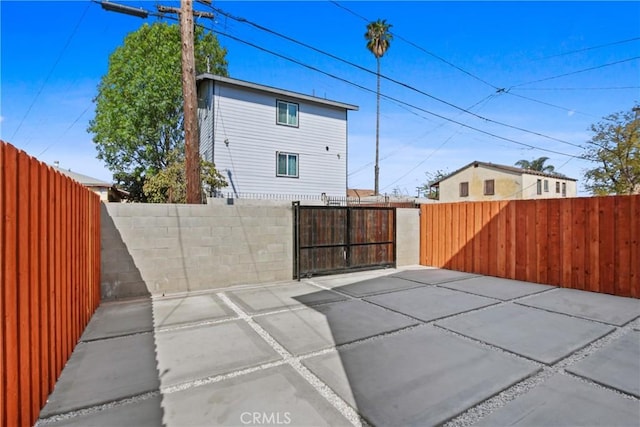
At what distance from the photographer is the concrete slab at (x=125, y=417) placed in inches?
74.8

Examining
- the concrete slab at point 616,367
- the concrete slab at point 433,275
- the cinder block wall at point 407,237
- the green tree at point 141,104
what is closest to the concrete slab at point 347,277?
the concrete slab at point 433,275

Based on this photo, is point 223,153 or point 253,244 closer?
point 253,244

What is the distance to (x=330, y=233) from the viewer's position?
22.2 ft

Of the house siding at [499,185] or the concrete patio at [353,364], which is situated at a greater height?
the house siding at [499,185]

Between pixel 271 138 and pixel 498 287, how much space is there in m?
9.68

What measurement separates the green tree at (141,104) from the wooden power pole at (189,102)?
10.2 m

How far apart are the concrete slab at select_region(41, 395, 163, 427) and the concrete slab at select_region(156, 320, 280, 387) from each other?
0.93 feet

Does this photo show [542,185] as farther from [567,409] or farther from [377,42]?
[567,409]

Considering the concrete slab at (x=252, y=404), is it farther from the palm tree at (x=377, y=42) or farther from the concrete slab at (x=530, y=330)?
the palm tree at (x=377, y=42)

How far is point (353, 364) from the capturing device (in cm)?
267

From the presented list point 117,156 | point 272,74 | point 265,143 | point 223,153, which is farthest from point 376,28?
point 117,156

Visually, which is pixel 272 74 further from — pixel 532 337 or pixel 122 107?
pixel 532 337

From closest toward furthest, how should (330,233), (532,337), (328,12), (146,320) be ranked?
(532,337)
(146,320)
(330,233)
(328,12)

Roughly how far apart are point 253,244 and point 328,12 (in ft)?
21.8
